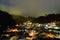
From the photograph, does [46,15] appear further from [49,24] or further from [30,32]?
[30,32]

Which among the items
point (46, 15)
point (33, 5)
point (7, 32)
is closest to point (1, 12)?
point (7, 32)

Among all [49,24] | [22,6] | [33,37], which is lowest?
[33,37]

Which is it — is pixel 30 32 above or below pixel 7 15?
below

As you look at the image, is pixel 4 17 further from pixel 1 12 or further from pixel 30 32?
pixel 30 32

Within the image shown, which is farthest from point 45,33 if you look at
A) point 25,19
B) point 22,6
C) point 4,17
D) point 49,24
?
point 4,17

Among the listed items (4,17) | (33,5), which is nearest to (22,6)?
(33,5)

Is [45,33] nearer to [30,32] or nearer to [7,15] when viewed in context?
[30,32]

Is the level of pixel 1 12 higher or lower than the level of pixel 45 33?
higher
